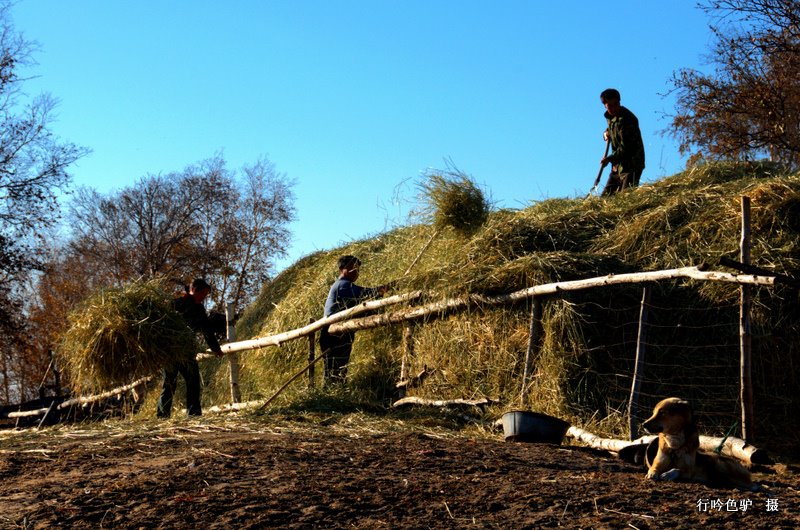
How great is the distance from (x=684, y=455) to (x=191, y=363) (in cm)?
592

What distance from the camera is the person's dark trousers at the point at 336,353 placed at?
372 inches

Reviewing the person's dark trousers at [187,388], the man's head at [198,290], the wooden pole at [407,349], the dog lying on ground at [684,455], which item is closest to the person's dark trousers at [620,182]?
the wooden pole at [407,349]

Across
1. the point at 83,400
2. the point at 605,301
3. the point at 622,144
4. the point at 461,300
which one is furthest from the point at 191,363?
the point at 622,144

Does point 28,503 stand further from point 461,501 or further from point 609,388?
point 609,388

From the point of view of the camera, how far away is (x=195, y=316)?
31.3 feet

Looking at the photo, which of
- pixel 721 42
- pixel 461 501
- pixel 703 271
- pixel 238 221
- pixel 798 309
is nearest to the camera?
pixel 461 501

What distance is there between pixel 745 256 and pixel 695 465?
2.16 meters

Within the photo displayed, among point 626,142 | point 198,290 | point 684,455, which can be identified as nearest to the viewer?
point 684,455

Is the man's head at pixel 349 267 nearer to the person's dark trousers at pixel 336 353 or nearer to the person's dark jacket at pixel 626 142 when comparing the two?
the person's dark trousers at pixel 336 353

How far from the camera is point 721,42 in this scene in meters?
18.2

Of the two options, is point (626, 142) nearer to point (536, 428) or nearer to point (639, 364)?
point (639, 364)

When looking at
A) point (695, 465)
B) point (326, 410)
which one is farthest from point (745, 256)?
point (326, 410)

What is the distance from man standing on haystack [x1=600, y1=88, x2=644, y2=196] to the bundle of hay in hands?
520 centimetres

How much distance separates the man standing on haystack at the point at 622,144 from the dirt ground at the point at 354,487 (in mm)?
4716
